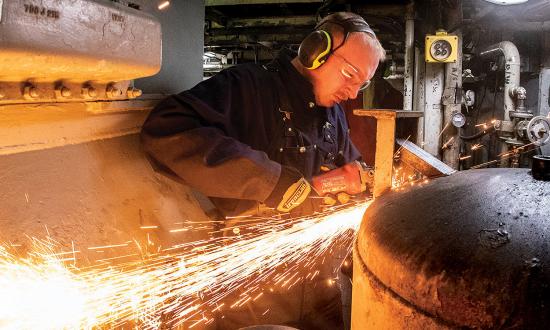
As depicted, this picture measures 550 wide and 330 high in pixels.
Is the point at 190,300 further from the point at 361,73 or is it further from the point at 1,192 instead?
the point at 361,73

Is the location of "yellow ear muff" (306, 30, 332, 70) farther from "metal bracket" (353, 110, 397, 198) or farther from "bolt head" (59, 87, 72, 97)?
"bolt head" (59, 87, 72, 97)

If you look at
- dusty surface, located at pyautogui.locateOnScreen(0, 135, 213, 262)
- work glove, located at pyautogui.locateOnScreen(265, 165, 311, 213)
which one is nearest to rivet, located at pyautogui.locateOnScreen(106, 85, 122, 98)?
dusty surface, located at pyautogui.locateOnScreen(0, 135, 213, 262)

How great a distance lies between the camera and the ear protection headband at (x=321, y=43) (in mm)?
2250

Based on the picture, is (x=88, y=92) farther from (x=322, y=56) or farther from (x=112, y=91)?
(x=322, y=56)

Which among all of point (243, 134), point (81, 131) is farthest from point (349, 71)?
point (81, 131)

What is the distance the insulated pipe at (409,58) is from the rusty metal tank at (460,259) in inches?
156

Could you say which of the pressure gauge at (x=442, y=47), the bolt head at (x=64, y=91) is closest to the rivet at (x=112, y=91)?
the bolt head at (x=64, y=91)

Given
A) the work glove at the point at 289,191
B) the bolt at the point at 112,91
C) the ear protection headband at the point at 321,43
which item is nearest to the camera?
the bolt at the point at 112,91

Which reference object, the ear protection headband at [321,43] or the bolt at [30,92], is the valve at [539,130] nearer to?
the ear protection headband at [321,43]

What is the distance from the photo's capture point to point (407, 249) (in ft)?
3.71

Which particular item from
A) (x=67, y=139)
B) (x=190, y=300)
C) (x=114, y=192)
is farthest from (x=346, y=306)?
(x=67, y=139)

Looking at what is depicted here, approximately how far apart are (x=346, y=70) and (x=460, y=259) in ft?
5.14

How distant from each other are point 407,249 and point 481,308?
0.24 meters

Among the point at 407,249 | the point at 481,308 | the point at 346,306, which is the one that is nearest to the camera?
the point at 481,308
